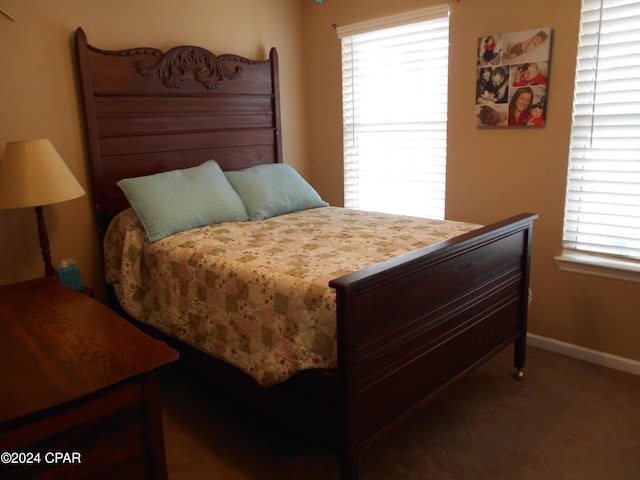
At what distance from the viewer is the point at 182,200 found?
2.69 meters

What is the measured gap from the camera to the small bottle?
2.59 metres

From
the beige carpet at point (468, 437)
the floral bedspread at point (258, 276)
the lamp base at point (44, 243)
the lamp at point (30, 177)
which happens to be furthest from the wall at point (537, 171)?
the lamp base at point (44, 243)

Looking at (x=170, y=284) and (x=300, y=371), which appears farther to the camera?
(x=170, y=284)

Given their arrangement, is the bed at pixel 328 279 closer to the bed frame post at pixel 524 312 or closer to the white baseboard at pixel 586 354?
the bed frame post at pixel 524 312

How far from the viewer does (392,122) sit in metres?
3.49

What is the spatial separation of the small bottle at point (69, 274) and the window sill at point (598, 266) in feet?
8.50

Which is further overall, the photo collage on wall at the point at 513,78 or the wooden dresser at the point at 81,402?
the photo collage on wall at the point at 513,78

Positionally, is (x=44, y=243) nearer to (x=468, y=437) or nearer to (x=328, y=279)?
(x=328, y=279)

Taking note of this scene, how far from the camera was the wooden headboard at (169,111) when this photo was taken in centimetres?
277

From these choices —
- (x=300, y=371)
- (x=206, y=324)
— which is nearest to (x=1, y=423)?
(x=300, y=371)

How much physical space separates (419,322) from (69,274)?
5.95 feet

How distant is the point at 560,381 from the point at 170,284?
203 centimetres

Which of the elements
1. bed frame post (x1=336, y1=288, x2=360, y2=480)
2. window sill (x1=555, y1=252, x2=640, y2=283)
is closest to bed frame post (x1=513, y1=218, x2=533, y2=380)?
window sill (x1=555, y1=252, x2=640, y2=283)

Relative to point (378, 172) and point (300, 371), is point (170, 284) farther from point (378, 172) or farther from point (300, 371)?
point (378, 172)
